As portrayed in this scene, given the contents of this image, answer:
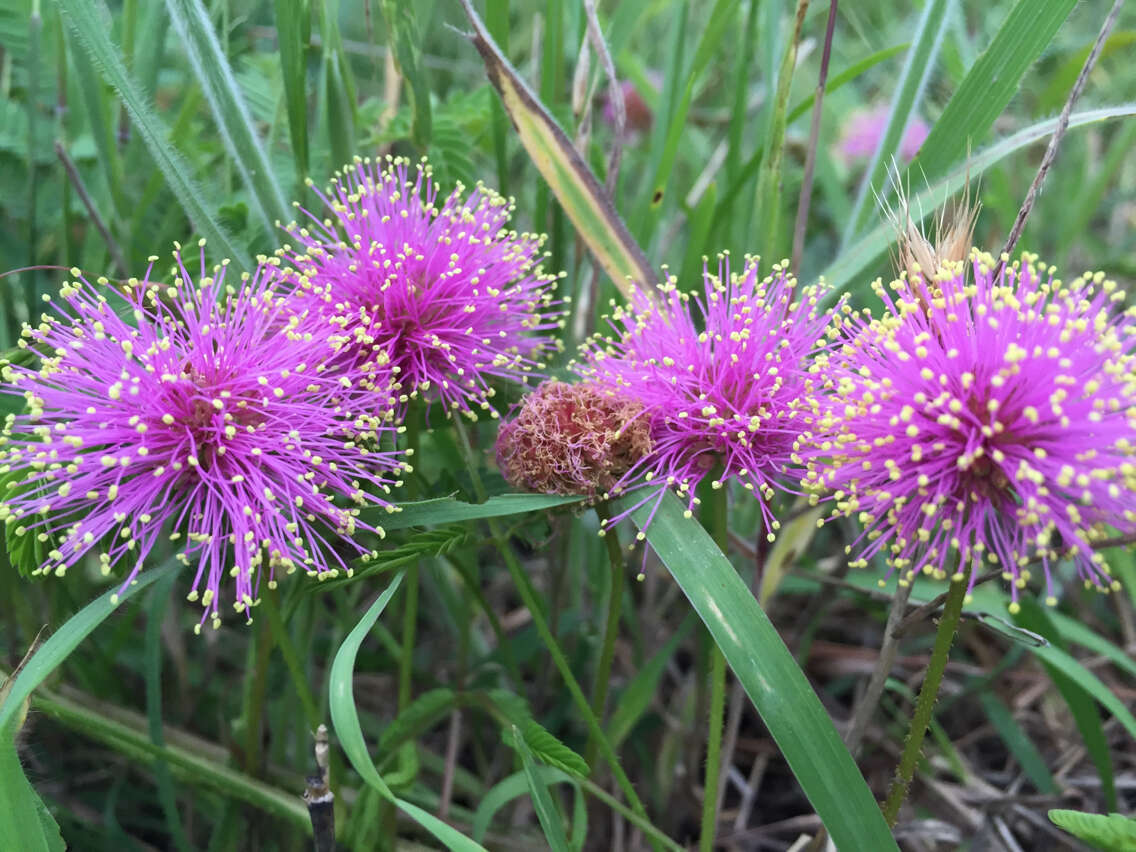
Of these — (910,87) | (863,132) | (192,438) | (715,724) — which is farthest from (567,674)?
(863,132)

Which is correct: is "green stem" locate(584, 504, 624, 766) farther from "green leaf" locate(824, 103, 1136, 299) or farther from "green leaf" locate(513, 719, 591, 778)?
"green leaf" locate(824, 103, 1136, 299)

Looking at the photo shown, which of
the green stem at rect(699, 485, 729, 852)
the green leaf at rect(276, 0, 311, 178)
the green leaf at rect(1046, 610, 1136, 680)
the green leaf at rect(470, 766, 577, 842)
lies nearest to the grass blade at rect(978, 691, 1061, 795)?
the green leaf at rect(1046, 610, 1136, 680)

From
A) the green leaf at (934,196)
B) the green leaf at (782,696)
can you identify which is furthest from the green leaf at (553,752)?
the green leaf at (934,196)

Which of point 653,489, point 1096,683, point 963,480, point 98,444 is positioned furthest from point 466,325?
point 1096,683

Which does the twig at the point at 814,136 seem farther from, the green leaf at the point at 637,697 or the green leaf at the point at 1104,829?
the green leaf at the point at 1104,829

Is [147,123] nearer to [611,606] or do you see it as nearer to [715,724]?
[611,606]

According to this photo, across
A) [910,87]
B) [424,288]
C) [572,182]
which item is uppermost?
[910,87]
